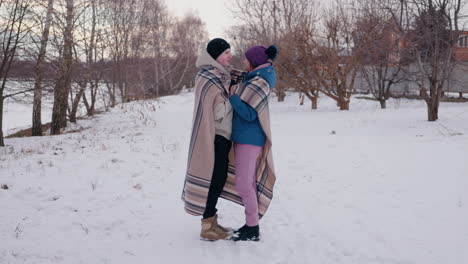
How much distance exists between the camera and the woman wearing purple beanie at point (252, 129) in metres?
3.11

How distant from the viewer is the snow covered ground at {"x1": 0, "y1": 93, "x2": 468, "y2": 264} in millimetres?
3143

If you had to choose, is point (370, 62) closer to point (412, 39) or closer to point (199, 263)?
point (412, 39)

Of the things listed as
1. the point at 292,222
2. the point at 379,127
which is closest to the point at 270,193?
the point at 292,222

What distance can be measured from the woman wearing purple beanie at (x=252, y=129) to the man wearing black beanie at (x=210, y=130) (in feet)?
0.35

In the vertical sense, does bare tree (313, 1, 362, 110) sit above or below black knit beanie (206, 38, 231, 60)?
above

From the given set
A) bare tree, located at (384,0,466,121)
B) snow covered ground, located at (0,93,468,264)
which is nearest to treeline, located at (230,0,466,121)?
bare tree, located at (384,0,466,121)

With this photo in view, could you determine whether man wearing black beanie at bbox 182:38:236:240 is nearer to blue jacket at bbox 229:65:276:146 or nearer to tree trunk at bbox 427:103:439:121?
blue jacket at bbox 229:65:276:146

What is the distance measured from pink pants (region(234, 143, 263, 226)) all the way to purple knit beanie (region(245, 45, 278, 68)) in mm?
748

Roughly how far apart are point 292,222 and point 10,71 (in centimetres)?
1110

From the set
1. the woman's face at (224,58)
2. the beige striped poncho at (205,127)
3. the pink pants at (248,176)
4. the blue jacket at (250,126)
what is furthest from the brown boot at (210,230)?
the woman's face at (224,58)

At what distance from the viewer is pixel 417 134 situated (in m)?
9.32

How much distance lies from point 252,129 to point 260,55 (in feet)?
2.14

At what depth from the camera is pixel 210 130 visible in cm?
312

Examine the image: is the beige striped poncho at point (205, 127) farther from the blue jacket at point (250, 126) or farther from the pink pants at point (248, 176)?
the pink pants at point (248, 176)
